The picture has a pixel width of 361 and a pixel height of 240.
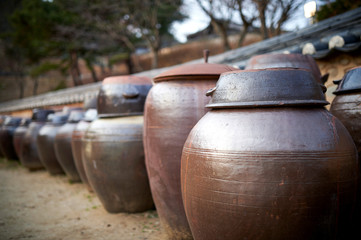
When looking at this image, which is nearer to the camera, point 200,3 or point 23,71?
point 200,3

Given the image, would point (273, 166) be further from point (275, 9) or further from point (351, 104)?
point (275, 9)

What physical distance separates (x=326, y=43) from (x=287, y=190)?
10.1 feet

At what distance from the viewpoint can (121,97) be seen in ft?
11.4

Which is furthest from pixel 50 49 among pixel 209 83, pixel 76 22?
pixel 209 83

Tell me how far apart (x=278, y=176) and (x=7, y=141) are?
8.35m

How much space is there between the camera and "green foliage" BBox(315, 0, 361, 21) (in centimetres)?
642

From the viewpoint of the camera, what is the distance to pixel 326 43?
394 cm

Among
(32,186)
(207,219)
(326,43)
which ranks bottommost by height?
(32,186)

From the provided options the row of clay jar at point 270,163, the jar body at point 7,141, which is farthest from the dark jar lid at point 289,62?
the jar body at point 7,141

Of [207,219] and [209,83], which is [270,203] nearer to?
[207,219]

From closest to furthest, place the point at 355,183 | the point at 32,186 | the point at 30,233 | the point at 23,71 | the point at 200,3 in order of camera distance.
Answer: the point at 355,183
the point at 30,233
the point at 32,186
the point at 200,3
the point at 23,71

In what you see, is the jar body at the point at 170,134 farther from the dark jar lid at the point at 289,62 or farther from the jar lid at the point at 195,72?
the dark jar lid at the point at 289,62

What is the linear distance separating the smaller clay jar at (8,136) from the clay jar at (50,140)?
260 cm

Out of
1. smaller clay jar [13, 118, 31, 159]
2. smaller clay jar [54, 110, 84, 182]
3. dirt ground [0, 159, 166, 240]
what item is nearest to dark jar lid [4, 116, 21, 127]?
smaller clay jar [13, 118, 31, 159]
